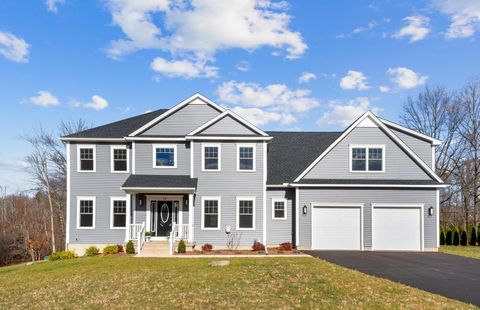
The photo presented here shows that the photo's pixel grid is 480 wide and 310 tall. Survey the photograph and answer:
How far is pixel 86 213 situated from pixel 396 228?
53.9 feet

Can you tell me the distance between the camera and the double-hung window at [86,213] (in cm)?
2012

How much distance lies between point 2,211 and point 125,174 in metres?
35.5

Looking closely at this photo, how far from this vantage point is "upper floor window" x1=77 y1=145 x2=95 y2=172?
2044cm

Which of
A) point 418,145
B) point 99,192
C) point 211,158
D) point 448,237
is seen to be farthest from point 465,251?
point 99,192

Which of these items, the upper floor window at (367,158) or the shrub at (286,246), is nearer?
the shrub at (286,246)

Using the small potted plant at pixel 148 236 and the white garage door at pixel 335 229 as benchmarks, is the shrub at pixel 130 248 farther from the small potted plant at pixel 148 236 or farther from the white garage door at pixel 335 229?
the white garage door at pixel 335 229

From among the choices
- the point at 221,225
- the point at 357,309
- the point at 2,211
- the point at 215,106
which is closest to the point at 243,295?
the point at 357,309

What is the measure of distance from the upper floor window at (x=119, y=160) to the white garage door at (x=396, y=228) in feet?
44.5

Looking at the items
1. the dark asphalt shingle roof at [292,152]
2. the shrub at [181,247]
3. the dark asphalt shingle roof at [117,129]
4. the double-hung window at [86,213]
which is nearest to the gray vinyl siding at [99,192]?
the double-hung window at [86,213]

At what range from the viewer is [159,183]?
18.9 meters

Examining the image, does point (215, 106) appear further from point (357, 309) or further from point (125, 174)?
point (357, 309)

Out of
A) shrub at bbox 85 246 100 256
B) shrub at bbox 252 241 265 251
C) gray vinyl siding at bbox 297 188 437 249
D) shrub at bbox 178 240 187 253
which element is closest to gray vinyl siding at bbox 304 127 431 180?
gray vinyl siding at bbox 297 188 437 249

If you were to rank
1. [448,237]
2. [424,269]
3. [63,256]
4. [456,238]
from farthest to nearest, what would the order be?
[448,237]
[456,238]
[63,256]
[424,269]

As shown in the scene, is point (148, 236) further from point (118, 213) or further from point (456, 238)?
point (456, 238)
